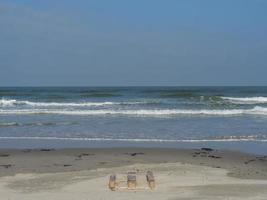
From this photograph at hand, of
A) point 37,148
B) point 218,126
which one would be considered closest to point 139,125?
point 218,126

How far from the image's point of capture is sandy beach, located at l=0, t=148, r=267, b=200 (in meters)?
7.84

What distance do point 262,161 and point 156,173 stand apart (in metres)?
3.13

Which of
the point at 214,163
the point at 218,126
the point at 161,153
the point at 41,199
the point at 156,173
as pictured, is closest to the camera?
the point at 41,199

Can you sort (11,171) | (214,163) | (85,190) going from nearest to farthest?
1. (85,190)
2. (11,171)
3. (214,163)

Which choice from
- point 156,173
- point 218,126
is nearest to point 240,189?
point 156,173

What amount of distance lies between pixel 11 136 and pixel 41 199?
402 inches

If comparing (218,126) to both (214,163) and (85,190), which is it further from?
(85,190)

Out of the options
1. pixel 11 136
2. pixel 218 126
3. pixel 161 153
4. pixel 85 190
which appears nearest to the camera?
pixel 85 190

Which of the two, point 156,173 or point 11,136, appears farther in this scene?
point 11,136

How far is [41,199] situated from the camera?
24.4 feet

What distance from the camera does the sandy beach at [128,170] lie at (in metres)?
7.84

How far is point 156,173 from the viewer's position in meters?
9.61

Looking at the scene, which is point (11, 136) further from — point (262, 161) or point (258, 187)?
point (258, 187)

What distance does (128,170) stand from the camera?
33.4 ft
